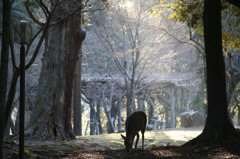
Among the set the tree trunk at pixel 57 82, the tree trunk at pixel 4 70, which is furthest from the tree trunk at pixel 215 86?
the tree trunk at pixel 57 82

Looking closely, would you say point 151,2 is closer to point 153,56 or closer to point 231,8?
point 153,56

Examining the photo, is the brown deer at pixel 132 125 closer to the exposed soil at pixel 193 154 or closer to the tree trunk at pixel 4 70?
the exposed soil at pixel 193 154

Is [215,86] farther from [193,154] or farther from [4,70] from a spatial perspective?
[4,70]

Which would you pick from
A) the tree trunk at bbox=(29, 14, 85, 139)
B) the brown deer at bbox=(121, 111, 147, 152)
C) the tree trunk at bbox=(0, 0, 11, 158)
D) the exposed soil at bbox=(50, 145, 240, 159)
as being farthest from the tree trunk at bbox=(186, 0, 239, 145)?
the tree trunk at bbox=(29, 14, 85, 139)

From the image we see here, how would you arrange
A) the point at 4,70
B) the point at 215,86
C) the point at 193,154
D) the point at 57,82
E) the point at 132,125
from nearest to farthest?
1. the point at 4,70
2. the point at 193,154
3. the point at 215,86
4. the point at 132,125
5. the point at 57,82

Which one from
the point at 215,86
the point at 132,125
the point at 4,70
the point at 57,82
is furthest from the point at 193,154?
the point at 57,82

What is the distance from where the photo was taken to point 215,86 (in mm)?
8727

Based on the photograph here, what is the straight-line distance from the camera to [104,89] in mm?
32188

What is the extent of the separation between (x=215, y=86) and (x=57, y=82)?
580cm

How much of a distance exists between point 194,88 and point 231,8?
26.0 m

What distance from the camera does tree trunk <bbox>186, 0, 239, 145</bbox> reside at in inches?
332

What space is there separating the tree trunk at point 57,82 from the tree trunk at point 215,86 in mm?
5189

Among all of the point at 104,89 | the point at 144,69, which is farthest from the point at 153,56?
the point at 104,89

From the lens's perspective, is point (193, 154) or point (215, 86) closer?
point (193, 154)
